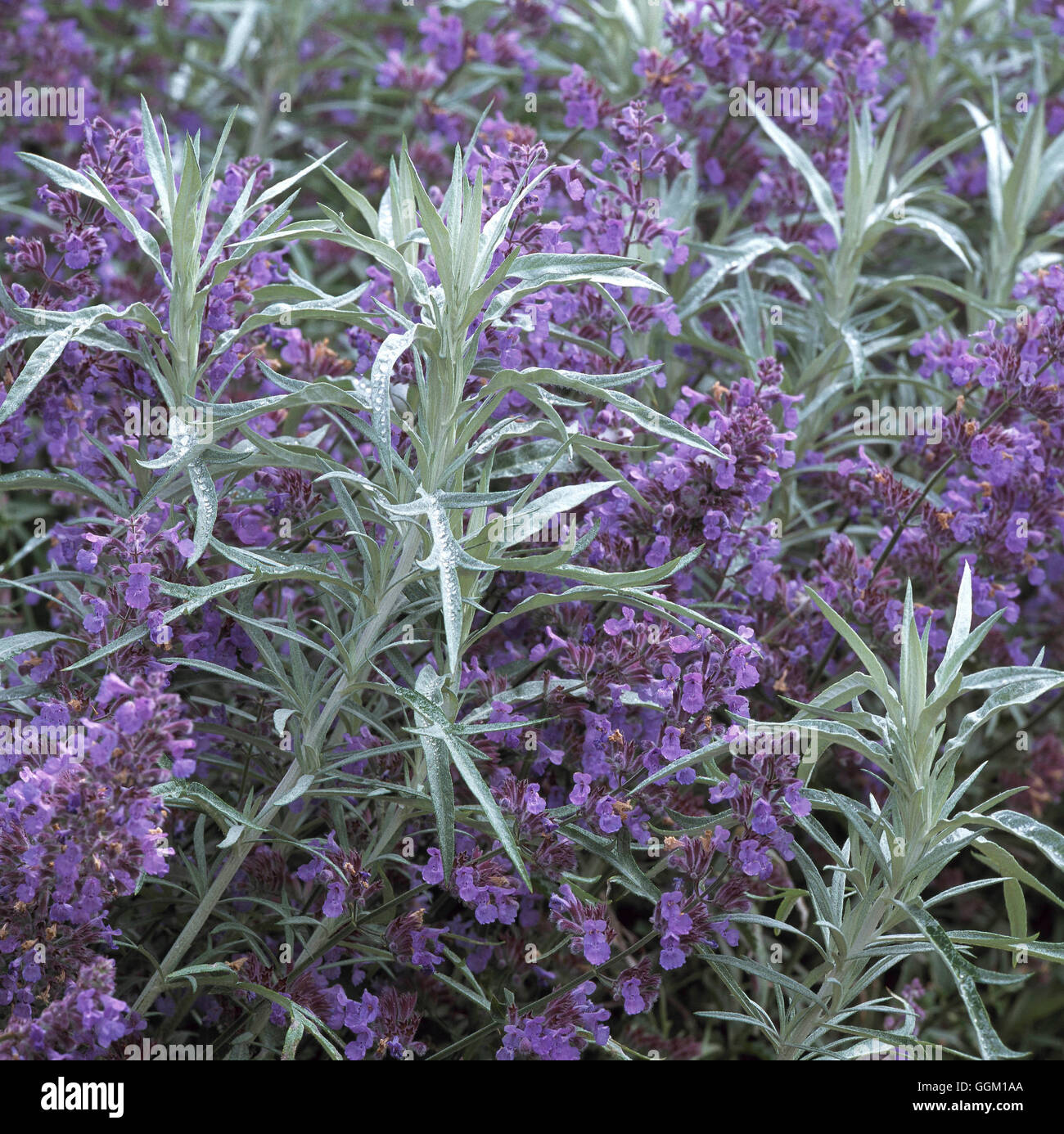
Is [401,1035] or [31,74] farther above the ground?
[31,74]

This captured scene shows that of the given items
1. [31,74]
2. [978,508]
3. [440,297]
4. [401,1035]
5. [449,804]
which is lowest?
[401,1035]

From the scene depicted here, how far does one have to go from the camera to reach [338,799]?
1609mm

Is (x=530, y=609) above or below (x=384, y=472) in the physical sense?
below

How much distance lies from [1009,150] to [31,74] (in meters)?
2.32

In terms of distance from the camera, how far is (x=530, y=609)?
59.1 inches

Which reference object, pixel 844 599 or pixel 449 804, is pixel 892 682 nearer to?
pixel 844 599

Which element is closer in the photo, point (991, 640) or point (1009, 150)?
point (991, 640)

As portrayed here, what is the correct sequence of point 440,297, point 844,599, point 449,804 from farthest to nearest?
point 844,599 < point 440,297 < point 449,804

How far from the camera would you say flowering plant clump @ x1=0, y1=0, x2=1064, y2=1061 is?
142 cm

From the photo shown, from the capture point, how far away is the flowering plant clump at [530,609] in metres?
1.42

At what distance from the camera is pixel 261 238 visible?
1511 millimetres

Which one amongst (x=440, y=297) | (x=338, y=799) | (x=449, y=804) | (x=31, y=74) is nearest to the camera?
(x=449, y=804)
